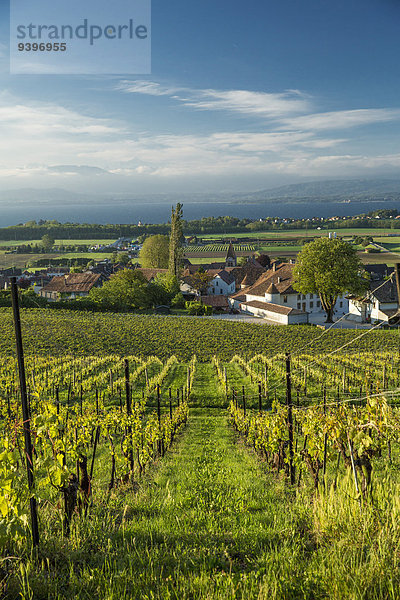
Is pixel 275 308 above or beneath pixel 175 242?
beneath

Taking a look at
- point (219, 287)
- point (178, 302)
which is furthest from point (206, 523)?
point (219, 287)

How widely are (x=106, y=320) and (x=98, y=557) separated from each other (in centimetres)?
4177

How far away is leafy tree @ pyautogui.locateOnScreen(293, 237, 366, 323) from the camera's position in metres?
42.9

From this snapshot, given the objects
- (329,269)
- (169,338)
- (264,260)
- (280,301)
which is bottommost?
(169,338)

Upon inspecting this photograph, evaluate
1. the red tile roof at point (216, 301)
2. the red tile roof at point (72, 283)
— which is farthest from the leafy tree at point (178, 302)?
the red tile roof at point (72, 283)

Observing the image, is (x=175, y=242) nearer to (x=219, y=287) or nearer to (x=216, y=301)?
(x=219, y=287)

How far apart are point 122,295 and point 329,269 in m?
27.8

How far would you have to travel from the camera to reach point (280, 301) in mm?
54625

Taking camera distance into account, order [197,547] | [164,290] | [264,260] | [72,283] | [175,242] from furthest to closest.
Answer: [264,260]
[72,283]
[175,242]
[164,290]
[197,547]

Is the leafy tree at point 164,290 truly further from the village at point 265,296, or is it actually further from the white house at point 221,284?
the white house at point 221,284

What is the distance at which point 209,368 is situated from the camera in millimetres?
23953

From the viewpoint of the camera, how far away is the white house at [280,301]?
4931cm

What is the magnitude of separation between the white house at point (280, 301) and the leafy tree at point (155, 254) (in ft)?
103

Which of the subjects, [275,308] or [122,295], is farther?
[122,295]
